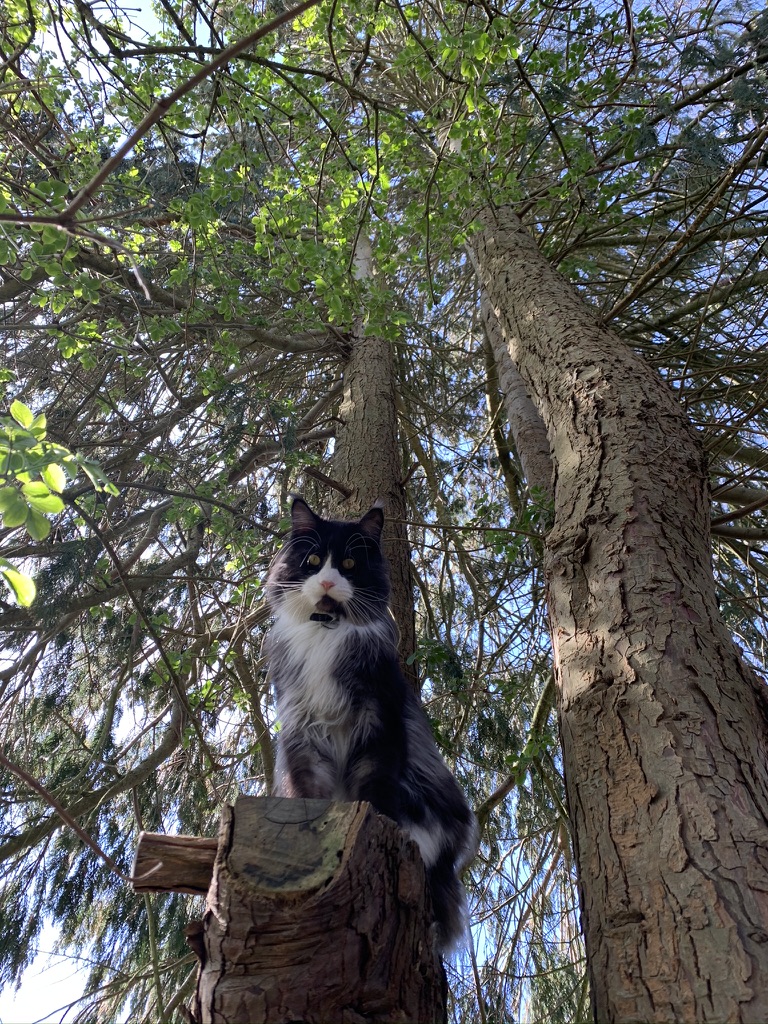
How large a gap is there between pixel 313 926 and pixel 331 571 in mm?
1650

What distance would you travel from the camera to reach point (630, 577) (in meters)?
1.97

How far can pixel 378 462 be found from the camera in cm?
413

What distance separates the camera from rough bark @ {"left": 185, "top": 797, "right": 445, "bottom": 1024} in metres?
1.30

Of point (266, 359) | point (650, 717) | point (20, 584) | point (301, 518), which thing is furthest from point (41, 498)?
point (266, 359)

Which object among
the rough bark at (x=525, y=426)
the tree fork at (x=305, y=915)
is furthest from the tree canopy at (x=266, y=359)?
the tree fork at (x=305, y=915)

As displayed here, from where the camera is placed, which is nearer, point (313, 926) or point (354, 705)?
point (313, 926)

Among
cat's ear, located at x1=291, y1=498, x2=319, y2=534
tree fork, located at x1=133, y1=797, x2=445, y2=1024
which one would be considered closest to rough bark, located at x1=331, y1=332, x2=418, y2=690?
cat's ear, located at x1=291, y1=498, x2=319, y2=534

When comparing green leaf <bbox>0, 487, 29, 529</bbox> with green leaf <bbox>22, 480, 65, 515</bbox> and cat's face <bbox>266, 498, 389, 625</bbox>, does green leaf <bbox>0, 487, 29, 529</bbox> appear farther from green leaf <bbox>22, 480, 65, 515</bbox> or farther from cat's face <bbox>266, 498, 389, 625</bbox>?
cat's face <bbox>266, 498, 389, 625</bbox>

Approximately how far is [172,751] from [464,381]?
3.85 metres

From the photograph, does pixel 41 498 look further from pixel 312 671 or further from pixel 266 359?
pixel 266 359

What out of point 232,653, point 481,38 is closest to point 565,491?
point 481,38

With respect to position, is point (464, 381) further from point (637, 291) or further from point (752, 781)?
point (752, 781)

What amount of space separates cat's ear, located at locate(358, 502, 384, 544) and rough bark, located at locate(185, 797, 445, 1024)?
159 cm

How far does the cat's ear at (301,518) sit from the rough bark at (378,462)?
41cm
